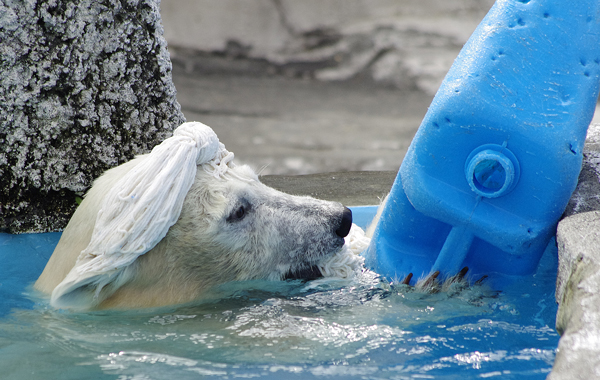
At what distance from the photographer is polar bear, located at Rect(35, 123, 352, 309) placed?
5.66 feet

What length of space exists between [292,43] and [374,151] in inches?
130

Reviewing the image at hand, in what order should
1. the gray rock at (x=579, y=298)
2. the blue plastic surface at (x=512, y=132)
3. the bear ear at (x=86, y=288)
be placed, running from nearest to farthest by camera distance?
the gray rock at (x=579, y=298) → the blue plastic surface at (x=512, y=132) → the bear ear at (x=86, y=288)

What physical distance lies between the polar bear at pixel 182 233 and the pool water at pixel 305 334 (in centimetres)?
7

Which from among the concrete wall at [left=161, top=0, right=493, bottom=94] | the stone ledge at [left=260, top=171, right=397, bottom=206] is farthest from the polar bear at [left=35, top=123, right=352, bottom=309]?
the concrete wall at [left=161, top=0, right=493, bottom=94]

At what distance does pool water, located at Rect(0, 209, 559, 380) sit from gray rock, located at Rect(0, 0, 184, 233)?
0.68 meters

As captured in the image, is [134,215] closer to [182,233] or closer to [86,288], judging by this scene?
[182,233]

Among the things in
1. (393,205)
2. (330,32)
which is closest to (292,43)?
(330,32)

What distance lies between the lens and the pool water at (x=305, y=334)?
4.83ft

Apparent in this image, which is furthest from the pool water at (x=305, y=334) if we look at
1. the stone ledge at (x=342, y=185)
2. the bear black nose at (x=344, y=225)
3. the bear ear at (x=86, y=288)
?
the stone ledge at (x=342, y=185)

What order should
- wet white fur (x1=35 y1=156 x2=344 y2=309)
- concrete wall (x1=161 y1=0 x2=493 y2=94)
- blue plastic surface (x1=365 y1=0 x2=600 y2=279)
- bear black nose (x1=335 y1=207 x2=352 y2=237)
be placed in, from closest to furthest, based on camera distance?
blue plastic surface (x1=365 y1=0 x2=600 y2=279)
wet white fur (x1=35 y1=156 x2=344 y2=309)
bear black nose (x1=335 y1=207 x2=352 y2=237)
concrete wall (x1=161 y1=0 x2=493 y2=94)

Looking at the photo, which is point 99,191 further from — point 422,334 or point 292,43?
point 292,43

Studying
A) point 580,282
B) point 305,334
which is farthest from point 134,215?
point 580,282

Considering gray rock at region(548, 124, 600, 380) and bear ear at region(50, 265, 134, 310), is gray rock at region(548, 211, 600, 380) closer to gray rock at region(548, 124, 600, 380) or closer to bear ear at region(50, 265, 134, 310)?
gray rock at region(548, 124, 600, 380)

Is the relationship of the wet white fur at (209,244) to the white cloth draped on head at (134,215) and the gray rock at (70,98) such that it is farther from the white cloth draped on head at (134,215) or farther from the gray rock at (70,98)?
the gray rock at (70,98)
